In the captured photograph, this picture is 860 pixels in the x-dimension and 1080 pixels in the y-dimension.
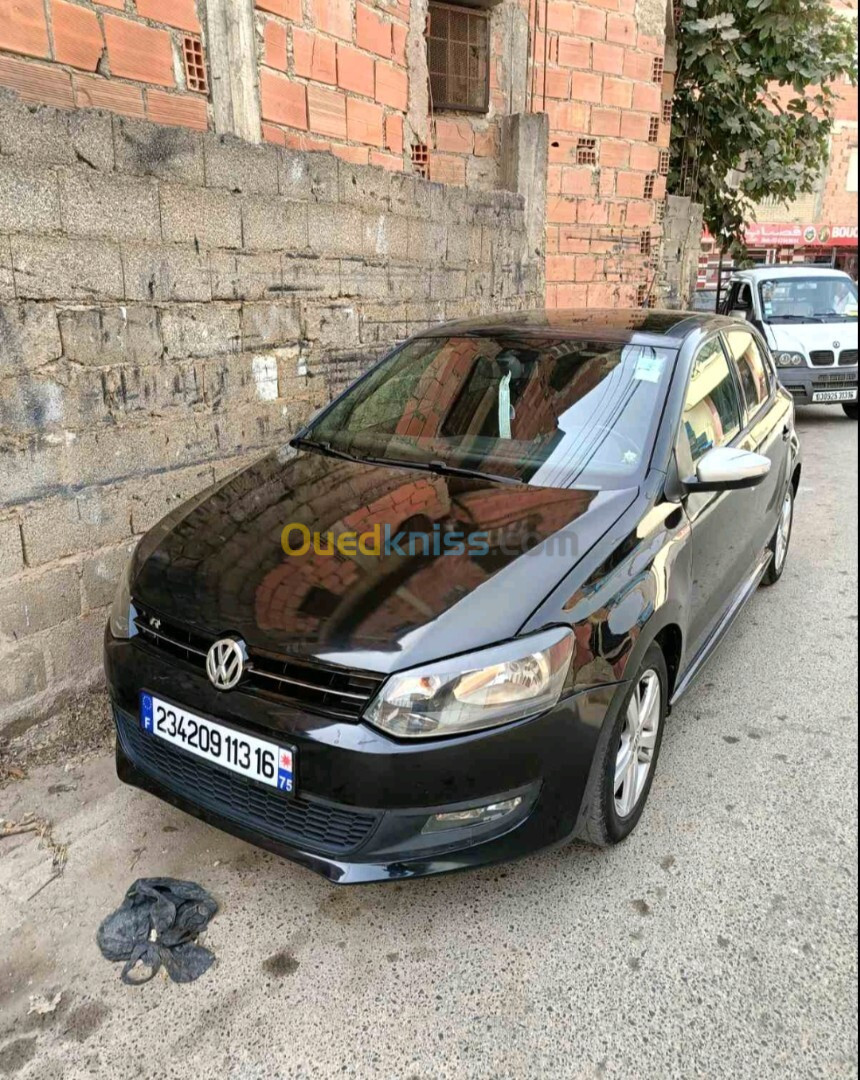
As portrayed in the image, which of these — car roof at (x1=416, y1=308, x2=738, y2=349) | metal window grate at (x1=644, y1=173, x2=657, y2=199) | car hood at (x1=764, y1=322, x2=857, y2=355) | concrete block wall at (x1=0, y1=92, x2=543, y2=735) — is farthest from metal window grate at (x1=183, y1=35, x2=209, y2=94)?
car hood at (x1=764, y1=322, x2=857, y2=355)

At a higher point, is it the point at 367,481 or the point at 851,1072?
the point at 367,481

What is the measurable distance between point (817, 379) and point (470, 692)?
8735mm

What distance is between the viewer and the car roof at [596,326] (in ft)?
10.6

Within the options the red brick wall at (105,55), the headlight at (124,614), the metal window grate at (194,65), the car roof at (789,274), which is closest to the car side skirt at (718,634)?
the headlight at (124,614)

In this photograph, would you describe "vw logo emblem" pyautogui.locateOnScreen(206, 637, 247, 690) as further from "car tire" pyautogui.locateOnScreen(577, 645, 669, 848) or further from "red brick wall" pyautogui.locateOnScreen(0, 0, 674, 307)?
"red brick wall" pyautogui.locateOnScreen(0, 0, 674, 307)

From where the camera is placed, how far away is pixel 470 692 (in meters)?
1.97

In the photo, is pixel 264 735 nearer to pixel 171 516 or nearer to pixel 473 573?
pixel 473 573

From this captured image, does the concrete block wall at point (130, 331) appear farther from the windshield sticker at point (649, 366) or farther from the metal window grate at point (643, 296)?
the metal window grate at point (643, 296)

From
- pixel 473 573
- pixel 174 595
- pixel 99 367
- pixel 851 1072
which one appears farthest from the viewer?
pixel 99 367

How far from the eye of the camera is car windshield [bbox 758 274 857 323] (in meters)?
9.97

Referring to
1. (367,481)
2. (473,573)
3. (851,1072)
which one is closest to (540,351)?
(367,481)

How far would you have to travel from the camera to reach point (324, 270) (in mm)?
4387

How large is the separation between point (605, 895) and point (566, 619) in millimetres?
912

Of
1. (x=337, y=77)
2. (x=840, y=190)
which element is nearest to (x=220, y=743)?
(x=337, y=77)
